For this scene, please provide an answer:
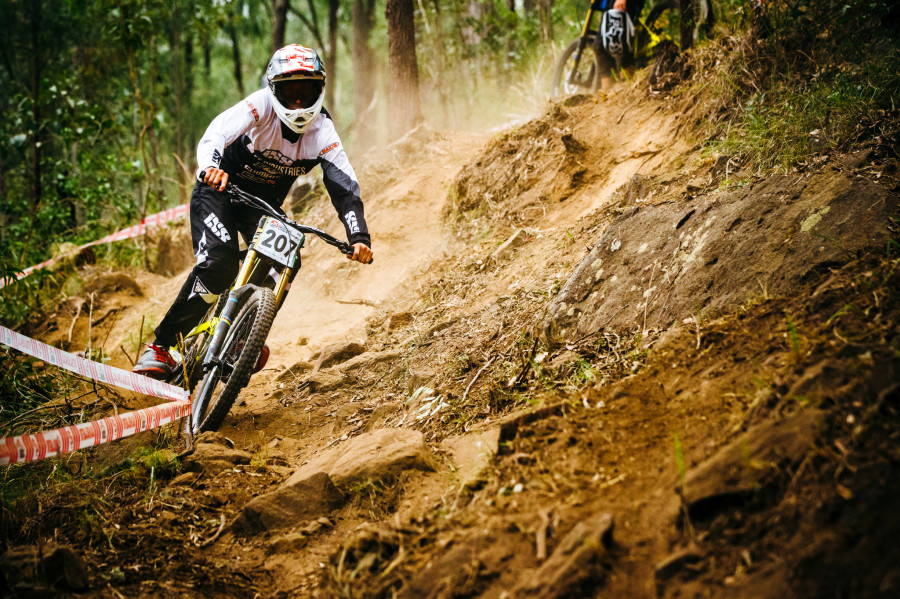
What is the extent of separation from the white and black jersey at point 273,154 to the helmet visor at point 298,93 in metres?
0.14

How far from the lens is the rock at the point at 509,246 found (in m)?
5.23

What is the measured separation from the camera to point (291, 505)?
8.27 feet

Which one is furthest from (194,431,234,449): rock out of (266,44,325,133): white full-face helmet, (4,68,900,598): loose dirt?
(266,44,325,133): white full-face helmet

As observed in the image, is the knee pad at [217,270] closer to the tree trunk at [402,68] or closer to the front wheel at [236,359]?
the front wheel at [236,359]

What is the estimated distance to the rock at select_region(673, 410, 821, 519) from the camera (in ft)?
5.32

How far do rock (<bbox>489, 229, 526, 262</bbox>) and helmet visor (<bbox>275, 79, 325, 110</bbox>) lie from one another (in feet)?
6.76

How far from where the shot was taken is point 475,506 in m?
2.06

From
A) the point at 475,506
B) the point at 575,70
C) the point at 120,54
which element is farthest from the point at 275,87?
the point at 120,54

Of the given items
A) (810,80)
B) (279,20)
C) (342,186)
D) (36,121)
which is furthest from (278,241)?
(279,20)

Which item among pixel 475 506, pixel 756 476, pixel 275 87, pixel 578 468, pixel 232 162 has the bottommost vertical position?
Result: pixel 475 506

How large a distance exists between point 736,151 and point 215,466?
381cm

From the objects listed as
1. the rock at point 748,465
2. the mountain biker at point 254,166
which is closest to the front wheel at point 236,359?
the mountain biker at point 254,166

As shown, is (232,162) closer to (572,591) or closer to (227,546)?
(227,546)

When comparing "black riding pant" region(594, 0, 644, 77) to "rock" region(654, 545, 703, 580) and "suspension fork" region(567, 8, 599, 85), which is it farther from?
"rock" region(654, 545, 703, 580)
